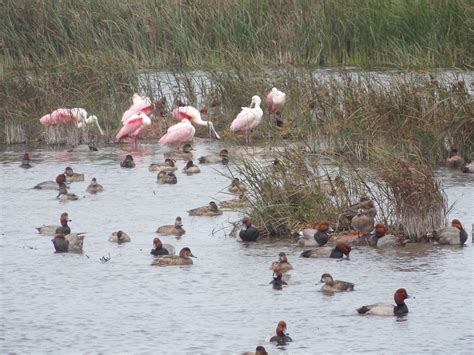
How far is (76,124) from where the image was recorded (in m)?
22.6

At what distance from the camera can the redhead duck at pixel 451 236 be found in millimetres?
14664

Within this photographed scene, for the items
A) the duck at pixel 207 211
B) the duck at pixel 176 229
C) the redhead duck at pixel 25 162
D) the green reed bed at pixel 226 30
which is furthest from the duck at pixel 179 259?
the green reed bed at pixel 226 30

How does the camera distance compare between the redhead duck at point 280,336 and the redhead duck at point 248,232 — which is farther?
the redhead duck at point 248,232

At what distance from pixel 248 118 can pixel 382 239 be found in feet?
22.5

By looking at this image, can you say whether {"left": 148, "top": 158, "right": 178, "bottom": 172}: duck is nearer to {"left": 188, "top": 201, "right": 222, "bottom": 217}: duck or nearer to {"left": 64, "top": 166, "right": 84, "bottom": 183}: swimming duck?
{"left": 64, "top": 166, "right": 84, "bottom": 183}: swimming duck

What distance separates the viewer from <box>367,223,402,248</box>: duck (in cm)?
1466

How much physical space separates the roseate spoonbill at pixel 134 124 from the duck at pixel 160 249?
7.15m

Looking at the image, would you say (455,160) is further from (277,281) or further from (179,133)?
(277,281)

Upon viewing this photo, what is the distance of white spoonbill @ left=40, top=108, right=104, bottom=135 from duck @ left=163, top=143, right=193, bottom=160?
4.94 feet

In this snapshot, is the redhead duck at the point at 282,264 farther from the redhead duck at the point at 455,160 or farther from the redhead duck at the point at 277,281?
the redhead duck at the point at 455,160

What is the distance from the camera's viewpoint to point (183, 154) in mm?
21688

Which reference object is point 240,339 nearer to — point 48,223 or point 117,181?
point 48,223

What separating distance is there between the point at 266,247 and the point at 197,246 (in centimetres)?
82

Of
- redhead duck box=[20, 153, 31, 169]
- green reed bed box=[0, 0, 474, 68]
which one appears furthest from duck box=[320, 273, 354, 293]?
green reed bed box=[0, 0, 474, 68]
